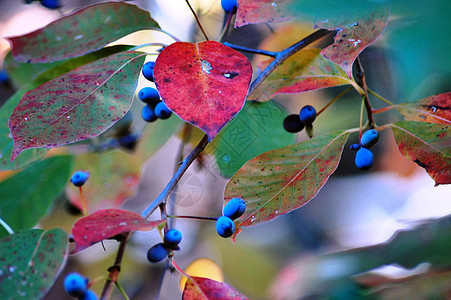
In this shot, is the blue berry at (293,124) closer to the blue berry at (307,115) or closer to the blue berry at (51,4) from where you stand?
the blue berry at (307,115)

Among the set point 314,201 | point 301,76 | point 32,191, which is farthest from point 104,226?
point 314,201

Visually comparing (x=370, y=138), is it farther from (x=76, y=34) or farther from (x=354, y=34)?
(x=76, y=34)

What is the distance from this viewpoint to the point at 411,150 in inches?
21.3

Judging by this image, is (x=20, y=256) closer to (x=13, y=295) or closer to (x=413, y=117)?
(x=13, y=295)

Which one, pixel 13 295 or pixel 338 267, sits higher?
pixel 338 267

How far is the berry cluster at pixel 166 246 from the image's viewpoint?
0.47 m

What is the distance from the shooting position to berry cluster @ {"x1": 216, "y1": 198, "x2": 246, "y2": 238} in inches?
19.2

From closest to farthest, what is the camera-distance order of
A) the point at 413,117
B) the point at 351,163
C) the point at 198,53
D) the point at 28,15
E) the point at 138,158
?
the point at 198,53 → the point at 413,117 → the point at 138,158 → the point at 351,163 → the point at 28,15

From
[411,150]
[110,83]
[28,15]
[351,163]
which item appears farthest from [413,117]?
[28,15]

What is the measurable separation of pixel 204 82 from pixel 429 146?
283 millimetres

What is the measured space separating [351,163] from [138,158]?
0.67 m

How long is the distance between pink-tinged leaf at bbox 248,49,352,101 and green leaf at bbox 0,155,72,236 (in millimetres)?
407

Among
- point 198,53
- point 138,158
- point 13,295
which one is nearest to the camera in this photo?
point 13,295

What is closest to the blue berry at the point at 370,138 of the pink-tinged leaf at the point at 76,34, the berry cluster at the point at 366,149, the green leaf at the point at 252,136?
the berry cluster at the point at 366,149
